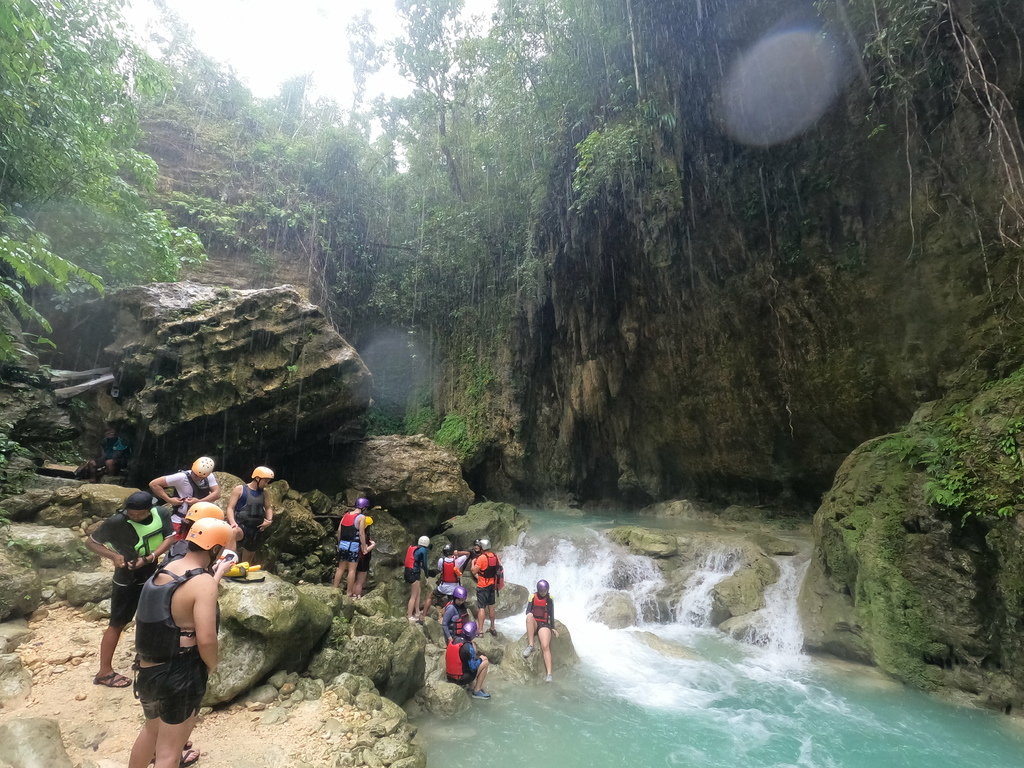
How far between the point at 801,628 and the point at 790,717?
2.26 m

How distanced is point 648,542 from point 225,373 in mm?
9349

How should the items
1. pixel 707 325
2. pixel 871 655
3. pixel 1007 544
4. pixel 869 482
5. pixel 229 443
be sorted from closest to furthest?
pixel 1007 544
pixel 871 655
pixel 869 482
pixel 229 443
pixel 707 325

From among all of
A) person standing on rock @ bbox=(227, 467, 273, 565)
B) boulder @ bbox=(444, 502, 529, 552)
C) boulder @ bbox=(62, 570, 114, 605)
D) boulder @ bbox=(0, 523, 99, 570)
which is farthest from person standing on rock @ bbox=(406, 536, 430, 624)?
boulder @ bbox=(0, 523, 99, 570)

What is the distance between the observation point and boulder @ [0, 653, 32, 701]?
150 inches

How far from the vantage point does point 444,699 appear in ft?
19.5

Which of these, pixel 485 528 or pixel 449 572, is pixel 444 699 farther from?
pixel 485 528

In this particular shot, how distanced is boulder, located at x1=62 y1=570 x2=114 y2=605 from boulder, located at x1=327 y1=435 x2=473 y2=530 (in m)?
6.30

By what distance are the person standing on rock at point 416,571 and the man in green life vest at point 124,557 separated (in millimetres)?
4326

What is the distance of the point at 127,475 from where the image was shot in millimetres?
9180

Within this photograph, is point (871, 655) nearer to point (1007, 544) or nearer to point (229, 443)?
point (1007, 544)

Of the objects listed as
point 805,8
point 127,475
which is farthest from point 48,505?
point 805,8

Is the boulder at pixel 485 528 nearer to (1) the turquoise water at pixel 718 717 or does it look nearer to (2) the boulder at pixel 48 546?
(1) the turquoise water at pixel 718 717

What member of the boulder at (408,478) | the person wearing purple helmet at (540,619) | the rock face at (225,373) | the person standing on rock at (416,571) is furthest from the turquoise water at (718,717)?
the rock face at (225,373)

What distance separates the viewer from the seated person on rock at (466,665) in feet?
20.6
